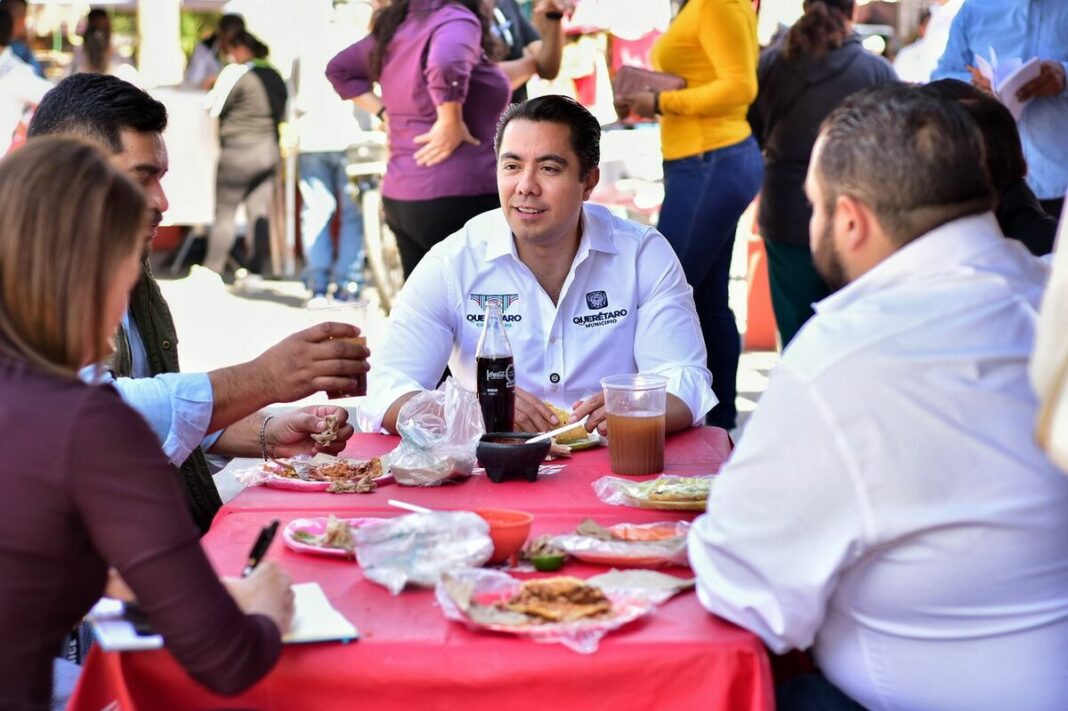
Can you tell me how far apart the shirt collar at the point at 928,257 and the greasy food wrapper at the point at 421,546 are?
0.64m

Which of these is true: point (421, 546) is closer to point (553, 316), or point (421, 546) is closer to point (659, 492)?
point (659, 492)

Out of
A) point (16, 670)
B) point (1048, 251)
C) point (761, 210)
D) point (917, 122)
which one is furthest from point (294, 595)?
point (761, 210)

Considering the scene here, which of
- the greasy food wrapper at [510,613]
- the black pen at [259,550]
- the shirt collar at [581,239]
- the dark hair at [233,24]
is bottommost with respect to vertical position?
the greasy food wrapper at [510,613]

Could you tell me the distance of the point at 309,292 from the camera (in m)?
10.6

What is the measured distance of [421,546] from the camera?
206 cm

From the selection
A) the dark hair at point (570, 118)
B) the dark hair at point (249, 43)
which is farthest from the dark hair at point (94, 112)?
the dark hair at point (249, 43)

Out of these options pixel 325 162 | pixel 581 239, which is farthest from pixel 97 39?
pixel 581 239

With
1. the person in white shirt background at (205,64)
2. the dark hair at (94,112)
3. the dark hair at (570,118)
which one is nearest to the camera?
the dark hair at (94,112)

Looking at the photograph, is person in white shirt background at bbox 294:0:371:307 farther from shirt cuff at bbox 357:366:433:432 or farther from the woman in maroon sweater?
the woman in maroon sweater

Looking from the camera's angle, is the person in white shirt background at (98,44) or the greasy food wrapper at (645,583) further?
the person in white shirt background at (98,44)

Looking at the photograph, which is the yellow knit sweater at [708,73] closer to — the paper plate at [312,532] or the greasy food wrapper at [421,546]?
the paper plate at [312,532]

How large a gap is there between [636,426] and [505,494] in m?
0.31

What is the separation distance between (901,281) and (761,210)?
4.15 metres

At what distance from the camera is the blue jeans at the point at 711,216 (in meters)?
5.31
